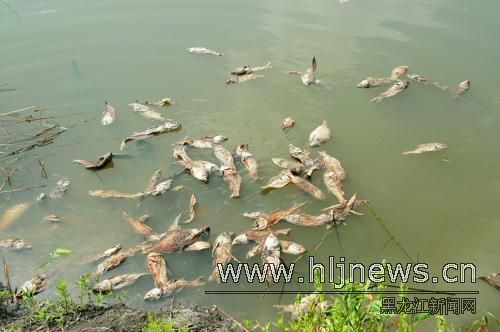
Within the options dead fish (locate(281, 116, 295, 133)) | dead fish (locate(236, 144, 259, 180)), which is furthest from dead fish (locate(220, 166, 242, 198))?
dead fish (locate(281, 116, 295, 133))

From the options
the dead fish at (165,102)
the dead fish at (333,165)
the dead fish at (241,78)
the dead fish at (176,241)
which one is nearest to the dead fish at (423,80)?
the dead fish at (333,165)

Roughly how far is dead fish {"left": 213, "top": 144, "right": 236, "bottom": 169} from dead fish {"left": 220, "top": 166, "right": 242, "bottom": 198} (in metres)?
0.11

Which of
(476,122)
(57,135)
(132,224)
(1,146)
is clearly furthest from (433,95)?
(1,146)

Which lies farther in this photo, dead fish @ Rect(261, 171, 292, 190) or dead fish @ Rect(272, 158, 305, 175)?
dead fish @ Rect(272, 158, 305, 175)

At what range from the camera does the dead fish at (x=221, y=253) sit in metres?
5.16

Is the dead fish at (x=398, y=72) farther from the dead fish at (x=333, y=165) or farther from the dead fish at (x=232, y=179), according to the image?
the dead fish at (x=232, y=179)

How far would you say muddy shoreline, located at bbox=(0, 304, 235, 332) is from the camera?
4363mm

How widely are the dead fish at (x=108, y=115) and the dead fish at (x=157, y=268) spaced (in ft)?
11.3

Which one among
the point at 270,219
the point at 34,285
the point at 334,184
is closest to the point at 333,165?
the point at 334,184

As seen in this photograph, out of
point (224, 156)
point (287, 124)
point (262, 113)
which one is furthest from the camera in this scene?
point (262, 113)

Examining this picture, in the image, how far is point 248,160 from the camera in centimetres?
663

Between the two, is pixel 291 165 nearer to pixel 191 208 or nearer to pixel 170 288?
pixel 191 208

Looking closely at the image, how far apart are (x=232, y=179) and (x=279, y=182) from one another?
712mm

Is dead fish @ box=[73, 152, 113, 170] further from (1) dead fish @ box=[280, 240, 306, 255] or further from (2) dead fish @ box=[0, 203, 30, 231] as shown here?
(1) dead fish @ box=[280, 240, 306, 255]
